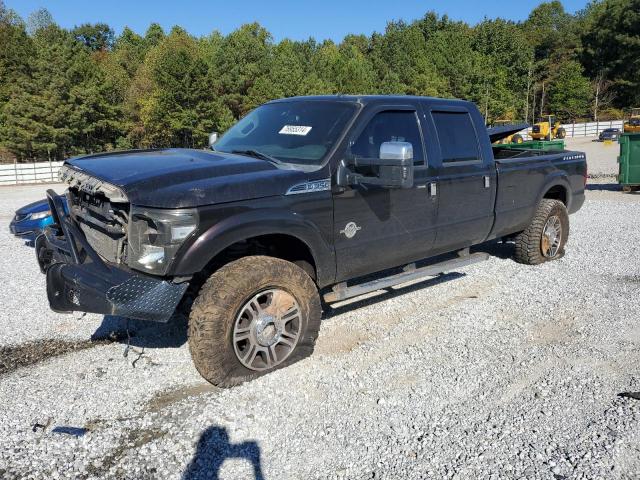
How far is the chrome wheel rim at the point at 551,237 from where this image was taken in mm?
6809

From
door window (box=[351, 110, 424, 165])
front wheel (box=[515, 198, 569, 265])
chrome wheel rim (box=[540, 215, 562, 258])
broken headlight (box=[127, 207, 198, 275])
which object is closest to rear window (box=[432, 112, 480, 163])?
door window (box=[351, 110, 424, 165])

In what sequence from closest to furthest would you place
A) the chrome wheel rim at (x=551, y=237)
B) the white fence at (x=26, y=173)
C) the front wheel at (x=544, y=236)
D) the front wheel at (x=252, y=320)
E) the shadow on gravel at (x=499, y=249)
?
the front wheel at (x=252, y=320) → the front wheel at (x=544, y=236) → the chrome wheel rim at (x=551, y=237) → the shadow on gravel at (x=499, y=249) → the white fence at (x=26, y=173)

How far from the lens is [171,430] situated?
10.8 feet

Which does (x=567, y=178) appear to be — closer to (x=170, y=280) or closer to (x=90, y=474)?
(x=170, y=280)

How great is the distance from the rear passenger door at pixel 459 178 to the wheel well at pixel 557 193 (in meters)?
1.80

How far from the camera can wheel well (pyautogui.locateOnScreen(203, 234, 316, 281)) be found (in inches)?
157

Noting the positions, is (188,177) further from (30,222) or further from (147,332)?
(30,222)

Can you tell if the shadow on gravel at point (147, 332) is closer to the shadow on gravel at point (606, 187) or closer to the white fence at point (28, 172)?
the shadow on gravel at point (606, 187)

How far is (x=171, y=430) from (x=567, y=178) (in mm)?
5831

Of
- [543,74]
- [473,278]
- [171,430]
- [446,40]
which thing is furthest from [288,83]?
[543,74]

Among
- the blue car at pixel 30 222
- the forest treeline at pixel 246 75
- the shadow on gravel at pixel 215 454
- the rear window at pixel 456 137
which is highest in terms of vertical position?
the forest treeline at pixel 246 75

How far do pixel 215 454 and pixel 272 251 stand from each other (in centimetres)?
164

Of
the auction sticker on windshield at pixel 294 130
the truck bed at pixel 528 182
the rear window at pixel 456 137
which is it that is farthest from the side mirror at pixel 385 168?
the truck bed at pixel 528 182

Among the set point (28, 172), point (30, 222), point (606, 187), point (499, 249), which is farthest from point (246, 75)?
point (499, 249)
